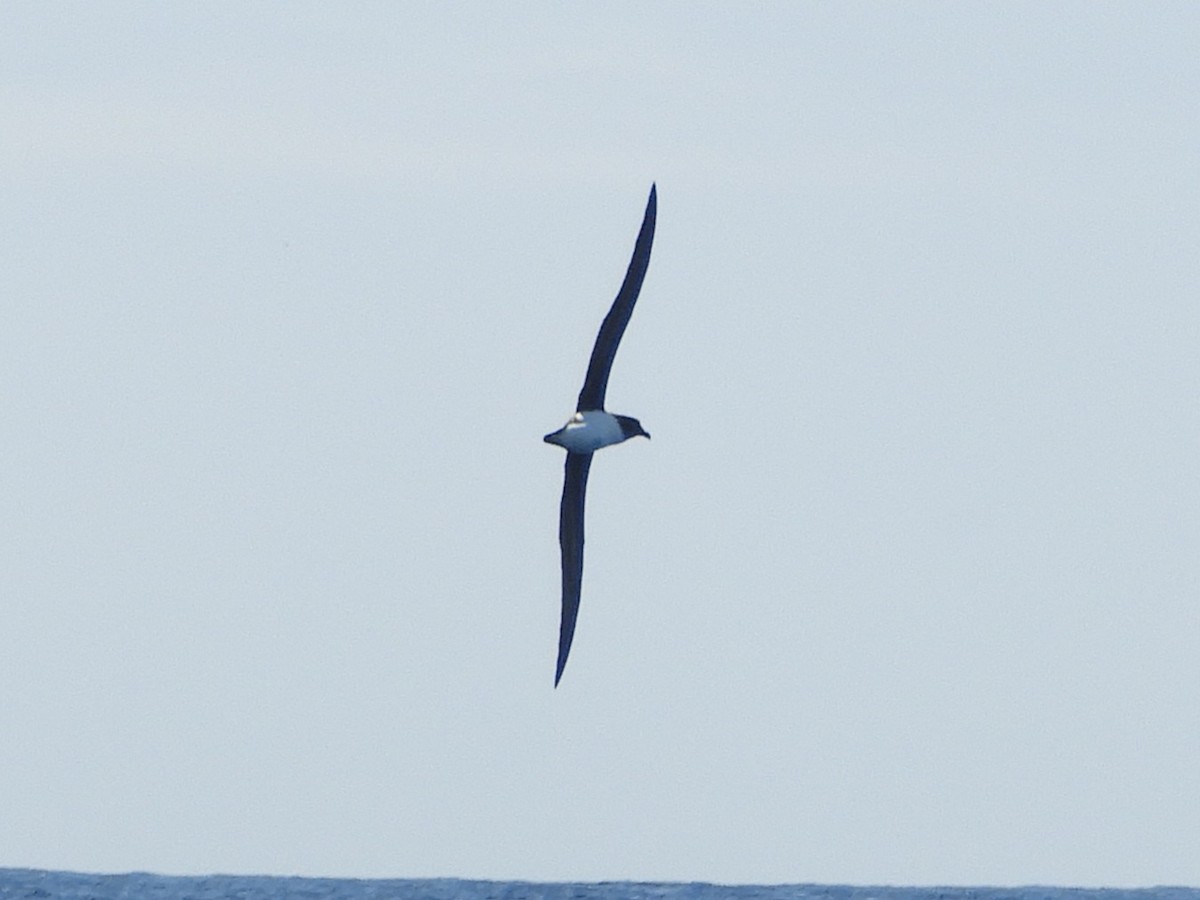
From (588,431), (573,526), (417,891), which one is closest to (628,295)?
(588,431)

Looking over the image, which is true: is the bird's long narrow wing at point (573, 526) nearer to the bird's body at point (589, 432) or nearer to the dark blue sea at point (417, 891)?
the bird's body at point (589, 432)

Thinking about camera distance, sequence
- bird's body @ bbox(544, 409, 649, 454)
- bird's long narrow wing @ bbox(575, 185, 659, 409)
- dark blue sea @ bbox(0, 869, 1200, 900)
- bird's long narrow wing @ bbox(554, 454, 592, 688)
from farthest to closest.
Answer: dark blue sea @ bbox(0, 869, 1200, 900)
bird's long narrow wing @ bbox(554, 454, 592, 688)
bird's body @ bbox(544, 409, 649, 454)
bird's long narrow wing @ bbox(575, 185, 659, 409)

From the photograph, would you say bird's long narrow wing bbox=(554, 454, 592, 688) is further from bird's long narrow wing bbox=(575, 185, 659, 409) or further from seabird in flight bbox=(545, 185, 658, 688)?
bird's long narrow wing bbox=(575, 185, 659, 409)

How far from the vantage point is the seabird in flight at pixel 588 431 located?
27.4 meters

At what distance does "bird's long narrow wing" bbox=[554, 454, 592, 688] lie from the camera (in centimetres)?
2967

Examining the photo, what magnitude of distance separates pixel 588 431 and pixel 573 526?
4.77 ft

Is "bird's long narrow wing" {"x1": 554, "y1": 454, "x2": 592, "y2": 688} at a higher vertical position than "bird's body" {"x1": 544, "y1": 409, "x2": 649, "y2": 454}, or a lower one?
lower

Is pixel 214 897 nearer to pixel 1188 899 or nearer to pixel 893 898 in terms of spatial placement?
pixel 893 898

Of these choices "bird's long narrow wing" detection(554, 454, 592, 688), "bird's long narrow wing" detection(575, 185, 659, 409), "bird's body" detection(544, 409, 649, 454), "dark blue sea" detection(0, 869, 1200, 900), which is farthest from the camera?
"dark blue sea" detection(0, 869, 1200, 900)

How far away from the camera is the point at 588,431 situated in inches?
1136

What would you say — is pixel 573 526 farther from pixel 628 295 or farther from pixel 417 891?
pixel 417 891

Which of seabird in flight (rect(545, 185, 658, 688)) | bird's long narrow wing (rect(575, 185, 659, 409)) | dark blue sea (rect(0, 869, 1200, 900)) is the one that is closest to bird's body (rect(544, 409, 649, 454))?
seabird in flight (rect(545, 185, 658, 688))

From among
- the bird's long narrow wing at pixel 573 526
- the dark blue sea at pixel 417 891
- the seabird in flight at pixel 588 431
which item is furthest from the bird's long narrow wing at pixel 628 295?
the dark blue sea at pixel 417 891

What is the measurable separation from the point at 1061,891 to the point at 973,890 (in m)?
2.51
